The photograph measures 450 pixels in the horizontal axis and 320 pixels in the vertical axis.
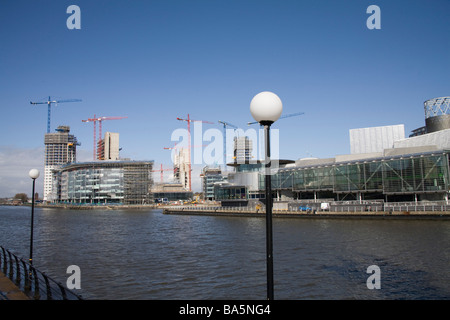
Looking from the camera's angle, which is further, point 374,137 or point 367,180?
point 374,137

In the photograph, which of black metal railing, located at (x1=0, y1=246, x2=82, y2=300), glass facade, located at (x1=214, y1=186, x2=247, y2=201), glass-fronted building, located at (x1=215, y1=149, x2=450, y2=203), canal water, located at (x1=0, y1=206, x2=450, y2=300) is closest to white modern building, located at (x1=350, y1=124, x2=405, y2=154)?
glass-fronted building, located at (x1=215, y1=149, x2=450, y2=203)

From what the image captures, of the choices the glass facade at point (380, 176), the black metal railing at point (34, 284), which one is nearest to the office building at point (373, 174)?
the glass facade at point (380, 176)

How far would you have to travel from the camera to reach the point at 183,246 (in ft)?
125

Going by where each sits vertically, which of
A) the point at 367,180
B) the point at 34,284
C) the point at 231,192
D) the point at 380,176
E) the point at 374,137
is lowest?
the point at 34,284

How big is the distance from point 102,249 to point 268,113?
33893 millimetres

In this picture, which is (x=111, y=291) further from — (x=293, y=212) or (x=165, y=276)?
(x=293, y=212)

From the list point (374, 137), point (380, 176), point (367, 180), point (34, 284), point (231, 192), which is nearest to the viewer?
point (34, 284)

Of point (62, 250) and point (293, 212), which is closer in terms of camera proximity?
point (62, 250)

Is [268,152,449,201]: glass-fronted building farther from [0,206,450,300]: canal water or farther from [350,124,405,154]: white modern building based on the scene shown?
[0,206,450,300]: canal water

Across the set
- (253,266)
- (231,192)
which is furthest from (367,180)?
(253,266)

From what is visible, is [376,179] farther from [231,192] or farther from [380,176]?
[231,192]
